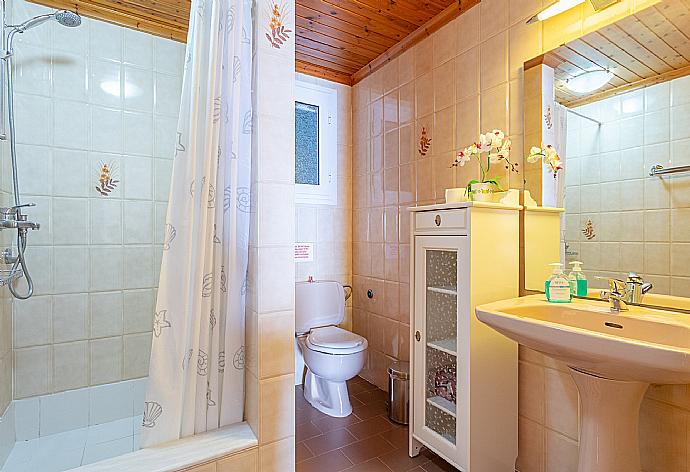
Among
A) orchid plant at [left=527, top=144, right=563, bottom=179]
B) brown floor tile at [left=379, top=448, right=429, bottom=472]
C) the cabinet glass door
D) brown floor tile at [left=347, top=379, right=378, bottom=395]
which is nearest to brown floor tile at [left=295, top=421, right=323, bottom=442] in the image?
brown floor tile at [left=379, top=448, right=429, bottom=472]

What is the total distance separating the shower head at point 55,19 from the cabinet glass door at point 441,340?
2.03 m

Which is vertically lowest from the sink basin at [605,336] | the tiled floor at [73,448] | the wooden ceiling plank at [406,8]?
the tiled floor at [73,448]

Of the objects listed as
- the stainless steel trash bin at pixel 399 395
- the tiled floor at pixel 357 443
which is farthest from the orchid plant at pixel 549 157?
the tiled floor at pixel 357 443

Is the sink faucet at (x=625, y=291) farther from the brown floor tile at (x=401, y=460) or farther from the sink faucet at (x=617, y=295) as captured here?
the brown floor tile at (x=401, y=460)

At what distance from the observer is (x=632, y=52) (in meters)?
1.41

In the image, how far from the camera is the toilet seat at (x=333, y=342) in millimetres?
2186

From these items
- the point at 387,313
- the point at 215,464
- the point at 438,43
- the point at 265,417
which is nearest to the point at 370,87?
the point at 438,43

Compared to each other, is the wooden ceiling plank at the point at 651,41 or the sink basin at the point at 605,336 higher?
the wooden ceiling plank at the point at 651,41

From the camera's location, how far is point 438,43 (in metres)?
2.19

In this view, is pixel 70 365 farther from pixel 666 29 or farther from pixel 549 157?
pixel 666 29

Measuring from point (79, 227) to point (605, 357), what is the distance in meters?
2.35

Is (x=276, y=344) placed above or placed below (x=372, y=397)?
above

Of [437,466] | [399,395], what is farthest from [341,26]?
[437,466]

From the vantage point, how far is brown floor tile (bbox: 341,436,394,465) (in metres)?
1.86
